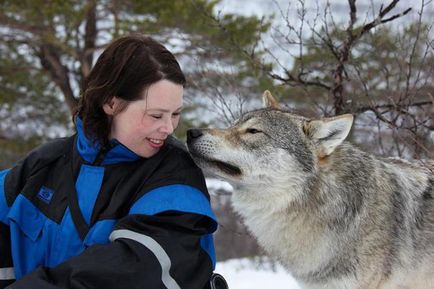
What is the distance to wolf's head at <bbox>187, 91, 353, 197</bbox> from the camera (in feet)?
9.61

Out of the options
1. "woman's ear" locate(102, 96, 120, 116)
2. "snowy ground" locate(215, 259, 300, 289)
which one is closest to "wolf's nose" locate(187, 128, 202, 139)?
"woman's ear" locate(102, 96, 120, 116)

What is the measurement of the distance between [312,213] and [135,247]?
132 cm

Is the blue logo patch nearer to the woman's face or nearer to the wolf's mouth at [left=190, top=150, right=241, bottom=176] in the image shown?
the woman's face

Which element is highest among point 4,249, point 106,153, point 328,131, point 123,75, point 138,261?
point 123,75

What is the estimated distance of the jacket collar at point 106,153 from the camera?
2334 millimetres

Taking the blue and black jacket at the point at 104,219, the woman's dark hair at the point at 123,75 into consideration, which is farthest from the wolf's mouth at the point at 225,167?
the woman's dark hair at the point at 123,75

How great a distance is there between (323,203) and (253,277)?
3969mm

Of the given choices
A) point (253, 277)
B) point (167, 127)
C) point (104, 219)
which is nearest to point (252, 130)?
point (167, 127)

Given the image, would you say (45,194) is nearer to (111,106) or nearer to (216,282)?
(111,106)

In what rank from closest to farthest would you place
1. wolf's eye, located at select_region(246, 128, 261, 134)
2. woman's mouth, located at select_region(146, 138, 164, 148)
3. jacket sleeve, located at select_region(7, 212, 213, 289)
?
1. jacket sleeve, located at select_region(7, 212, 213, 289)
2. woman's mouth, located at select_region(146, 138, 164, 148)
3. wolf's eye, located at select_region(246, 128, 261, 134)

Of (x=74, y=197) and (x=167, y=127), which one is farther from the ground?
(x=167, y=127)

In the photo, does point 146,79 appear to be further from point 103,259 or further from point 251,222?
point 251,222

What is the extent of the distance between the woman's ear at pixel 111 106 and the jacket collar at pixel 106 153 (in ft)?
0.46

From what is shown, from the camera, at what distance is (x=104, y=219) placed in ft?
7.26
